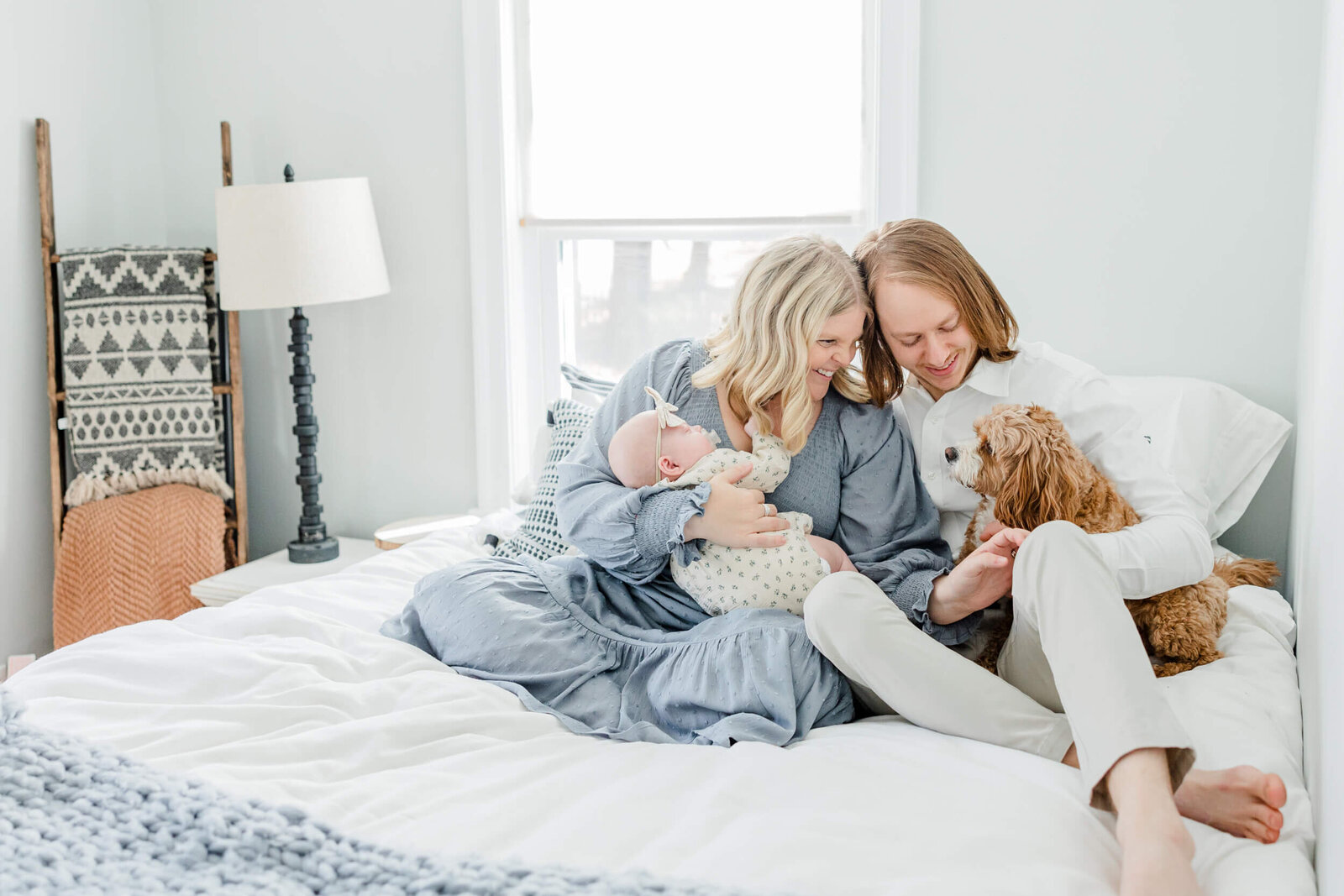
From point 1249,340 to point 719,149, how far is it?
1215 millimetres

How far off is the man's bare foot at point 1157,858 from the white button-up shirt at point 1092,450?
436 millimetres

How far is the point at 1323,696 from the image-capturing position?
3.43ft

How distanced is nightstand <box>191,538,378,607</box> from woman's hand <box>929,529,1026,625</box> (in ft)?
5.46

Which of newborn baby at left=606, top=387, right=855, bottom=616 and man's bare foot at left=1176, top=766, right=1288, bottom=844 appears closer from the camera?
man's bare foot at left=1176, top=766, right=1288, bottom=844

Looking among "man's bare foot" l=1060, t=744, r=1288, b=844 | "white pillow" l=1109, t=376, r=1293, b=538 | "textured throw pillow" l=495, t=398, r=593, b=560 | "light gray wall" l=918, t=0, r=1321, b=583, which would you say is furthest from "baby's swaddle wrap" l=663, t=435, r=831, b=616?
"light gray wall" l=918, t=0, r=1321, b=583

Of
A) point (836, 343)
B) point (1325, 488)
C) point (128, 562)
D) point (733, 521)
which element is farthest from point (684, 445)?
point (128, 562)

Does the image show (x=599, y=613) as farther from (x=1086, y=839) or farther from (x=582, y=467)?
(x=1086, y=839)

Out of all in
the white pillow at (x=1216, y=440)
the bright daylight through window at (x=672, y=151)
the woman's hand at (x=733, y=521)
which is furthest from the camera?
the bright daylight through window at (x=672, y=151)

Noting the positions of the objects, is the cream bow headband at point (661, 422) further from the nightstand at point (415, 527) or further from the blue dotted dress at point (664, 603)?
the nightstand at point (415, 527)

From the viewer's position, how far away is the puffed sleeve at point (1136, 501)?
1.34 metres

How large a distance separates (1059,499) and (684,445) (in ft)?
1.78

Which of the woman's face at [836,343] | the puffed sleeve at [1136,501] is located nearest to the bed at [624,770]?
the puffed sleeve at [1136,501]

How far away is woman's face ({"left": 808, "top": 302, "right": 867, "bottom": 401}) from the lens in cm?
153

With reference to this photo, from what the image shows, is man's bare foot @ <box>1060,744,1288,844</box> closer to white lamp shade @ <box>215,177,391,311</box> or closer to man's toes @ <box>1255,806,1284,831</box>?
man's toes @ <box>1255,806,1284,831</box>
